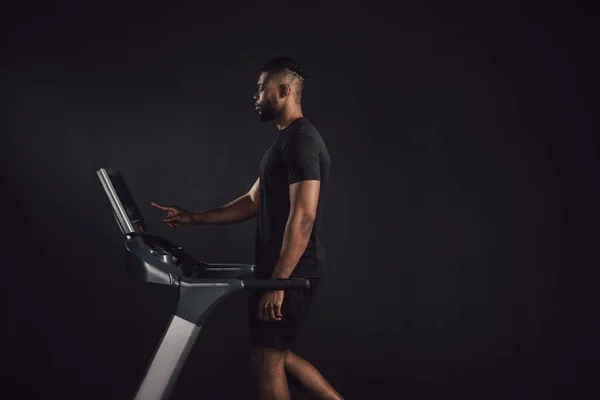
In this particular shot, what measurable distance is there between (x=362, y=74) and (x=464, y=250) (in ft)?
3.54

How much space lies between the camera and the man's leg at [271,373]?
2.38 m

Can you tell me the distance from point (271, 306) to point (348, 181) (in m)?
1.40

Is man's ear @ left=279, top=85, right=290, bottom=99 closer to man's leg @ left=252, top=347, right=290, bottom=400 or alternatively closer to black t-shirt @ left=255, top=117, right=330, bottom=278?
black t-shirt @ left=255, top=117, right=330, bottom=278

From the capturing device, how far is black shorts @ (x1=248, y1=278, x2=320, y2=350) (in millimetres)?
2379

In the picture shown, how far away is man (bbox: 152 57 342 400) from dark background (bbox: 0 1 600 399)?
100 centimetres

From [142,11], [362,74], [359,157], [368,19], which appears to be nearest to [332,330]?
[359,157]

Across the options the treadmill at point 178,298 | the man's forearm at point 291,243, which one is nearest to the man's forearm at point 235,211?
the man's forearm at point 291,243

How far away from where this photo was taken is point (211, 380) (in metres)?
3.45

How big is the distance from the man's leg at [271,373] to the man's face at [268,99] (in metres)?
0.88

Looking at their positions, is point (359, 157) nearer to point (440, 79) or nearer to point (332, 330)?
point (440, 79)

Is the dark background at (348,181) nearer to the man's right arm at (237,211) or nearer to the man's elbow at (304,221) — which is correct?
the man's right arm at (237,211)

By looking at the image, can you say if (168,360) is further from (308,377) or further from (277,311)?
(308,377)

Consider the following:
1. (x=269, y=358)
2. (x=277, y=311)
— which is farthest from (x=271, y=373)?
(x=277, y=311)

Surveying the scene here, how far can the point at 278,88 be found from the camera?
2477mm
